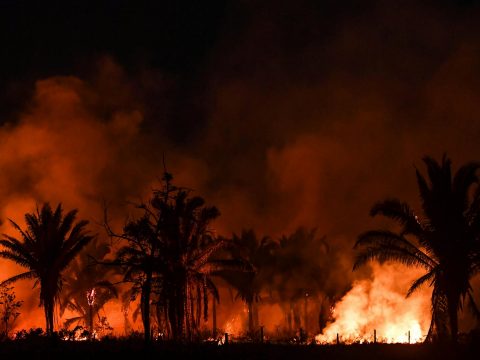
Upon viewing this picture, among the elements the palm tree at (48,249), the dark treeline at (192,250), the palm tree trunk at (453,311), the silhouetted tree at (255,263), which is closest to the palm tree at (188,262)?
the dark treeline at (192,250)

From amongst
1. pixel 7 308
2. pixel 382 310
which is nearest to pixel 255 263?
pixel 382 310

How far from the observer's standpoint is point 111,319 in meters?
54.6

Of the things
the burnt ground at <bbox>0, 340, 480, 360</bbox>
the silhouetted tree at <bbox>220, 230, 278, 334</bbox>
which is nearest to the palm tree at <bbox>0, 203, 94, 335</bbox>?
the burnt ground at <bbox>0, 340, 480, 360</bbox>

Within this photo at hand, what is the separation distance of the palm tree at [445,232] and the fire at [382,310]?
27.2ft

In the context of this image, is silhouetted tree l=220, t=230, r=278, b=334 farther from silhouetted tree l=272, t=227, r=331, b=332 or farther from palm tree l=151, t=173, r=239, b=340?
palm tree l=151, t=173, r=239, b=340

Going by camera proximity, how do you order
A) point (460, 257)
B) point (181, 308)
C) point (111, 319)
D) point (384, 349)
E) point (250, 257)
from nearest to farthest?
point (384, 349) → point (460, 257) → point (181, 308) → point (250, 257) → point (111, 319)

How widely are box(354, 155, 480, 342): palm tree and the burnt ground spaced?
1.88 meters

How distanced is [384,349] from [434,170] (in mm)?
6549

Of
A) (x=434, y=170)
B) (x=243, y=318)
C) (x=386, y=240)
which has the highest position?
(x=434, y=170)

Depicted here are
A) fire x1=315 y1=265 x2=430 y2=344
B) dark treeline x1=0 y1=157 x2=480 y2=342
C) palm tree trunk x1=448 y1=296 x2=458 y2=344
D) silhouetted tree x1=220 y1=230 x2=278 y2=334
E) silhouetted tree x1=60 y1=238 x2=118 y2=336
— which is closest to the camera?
dark treeline x1=0 y1=157 x2=480 y2=342

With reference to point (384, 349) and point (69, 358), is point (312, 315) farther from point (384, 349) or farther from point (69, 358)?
point (69, 358)

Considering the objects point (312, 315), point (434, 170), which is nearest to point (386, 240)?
point (434, 170)

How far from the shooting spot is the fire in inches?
1228

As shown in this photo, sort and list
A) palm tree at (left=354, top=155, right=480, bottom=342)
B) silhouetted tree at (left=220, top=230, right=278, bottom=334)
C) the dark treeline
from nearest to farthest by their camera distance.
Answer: the dark treeline
palm tree at (left=354, top=155, right=480, bottom=342)
silhouetted tree at (left=220, top=230, right=278, bottom=334)
